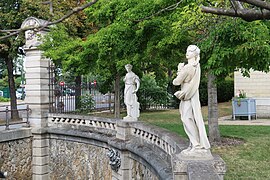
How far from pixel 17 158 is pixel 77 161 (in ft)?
7.69

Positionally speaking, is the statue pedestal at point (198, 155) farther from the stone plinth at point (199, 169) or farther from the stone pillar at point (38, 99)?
the stone pillar at point (38, 99)

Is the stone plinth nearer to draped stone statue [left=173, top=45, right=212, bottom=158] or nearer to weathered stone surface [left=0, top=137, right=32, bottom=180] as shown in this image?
draped stone statue [left=173, top=45, right=212, bottom=158]

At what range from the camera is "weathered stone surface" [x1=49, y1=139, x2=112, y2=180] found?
11016 mm

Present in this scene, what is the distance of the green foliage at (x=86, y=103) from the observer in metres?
19.6

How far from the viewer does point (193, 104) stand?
4.90 m

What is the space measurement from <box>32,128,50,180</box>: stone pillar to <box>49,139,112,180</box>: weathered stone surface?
187 mm

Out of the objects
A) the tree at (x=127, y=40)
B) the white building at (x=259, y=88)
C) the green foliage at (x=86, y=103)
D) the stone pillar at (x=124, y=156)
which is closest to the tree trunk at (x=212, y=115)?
the tree at (x=127, y=40)

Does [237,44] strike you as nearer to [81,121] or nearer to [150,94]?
[81,121]

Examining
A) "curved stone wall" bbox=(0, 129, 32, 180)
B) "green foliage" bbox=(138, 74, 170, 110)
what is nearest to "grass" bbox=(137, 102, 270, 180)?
"curved stone wall" bbox=(0, 129, 32, 180)

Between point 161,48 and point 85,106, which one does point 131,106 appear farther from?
point 85,106

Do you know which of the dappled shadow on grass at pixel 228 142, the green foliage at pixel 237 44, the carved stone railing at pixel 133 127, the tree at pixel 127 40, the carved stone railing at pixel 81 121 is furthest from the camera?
the dappled shadow on grass at pixel 228 142

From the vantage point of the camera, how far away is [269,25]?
8641mm

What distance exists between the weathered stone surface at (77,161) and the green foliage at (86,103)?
6595mm

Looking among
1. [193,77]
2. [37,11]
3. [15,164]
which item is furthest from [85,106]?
[193,77]
